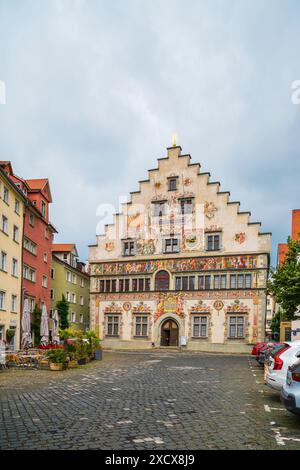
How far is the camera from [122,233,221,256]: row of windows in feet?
149

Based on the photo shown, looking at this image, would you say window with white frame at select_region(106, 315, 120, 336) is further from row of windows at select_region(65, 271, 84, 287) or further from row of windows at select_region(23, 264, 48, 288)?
row of windows at select_region(23, 264, 48, 288)

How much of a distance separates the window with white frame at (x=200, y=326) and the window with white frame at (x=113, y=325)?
8431 millimetres

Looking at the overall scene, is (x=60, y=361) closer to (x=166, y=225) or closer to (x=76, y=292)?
(x=166, y=225)

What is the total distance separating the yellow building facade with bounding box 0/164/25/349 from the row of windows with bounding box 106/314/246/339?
49.0 feet

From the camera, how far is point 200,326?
147ft

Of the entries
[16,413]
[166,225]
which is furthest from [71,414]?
[166,225]

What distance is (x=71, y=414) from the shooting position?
1066 centimetres

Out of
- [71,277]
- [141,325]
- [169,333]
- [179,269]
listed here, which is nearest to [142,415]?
[179,269]

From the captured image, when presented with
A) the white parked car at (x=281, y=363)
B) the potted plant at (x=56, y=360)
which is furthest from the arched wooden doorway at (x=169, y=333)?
the white parked car at (x=281, y=363)

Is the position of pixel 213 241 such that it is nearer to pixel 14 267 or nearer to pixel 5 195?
pixel 14 267

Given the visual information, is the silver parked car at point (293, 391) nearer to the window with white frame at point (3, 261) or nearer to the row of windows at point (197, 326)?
the window with white frame at point (3, 261)

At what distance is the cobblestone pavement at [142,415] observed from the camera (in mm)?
8148

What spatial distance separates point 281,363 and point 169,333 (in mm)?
34383
